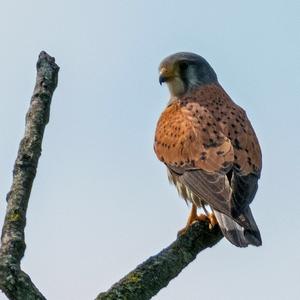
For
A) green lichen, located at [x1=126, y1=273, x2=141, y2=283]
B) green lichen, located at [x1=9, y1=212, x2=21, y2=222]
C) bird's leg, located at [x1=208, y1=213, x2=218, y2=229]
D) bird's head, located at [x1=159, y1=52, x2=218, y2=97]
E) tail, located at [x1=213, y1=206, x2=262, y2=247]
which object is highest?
bird's head, located at [x1=159, y1=52, x2=218, y2=97]

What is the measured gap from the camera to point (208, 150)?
9336mm

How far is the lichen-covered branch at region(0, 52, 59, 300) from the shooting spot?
4.95 metres

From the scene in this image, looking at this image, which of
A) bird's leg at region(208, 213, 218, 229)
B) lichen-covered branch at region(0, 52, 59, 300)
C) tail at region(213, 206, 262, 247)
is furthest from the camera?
bird's leg at region(208, 213, 218, 229)

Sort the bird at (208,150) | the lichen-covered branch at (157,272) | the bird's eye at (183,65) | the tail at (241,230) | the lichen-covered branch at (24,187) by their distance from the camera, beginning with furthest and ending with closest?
the bird's eye at (183,65), the bird at (208,150), the tail at (241,230), the lichen-covered branch at (157,272), the lichen-covered branch at (24,187)

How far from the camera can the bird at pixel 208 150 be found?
331 inches

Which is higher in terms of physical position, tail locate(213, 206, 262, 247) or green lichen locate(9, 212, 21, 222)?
tail locate(213, 206, 262, 247)

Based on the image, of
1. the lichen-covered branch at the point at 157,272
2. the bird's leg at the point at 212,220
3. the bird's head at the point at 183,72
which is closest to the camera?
the lichen-covered branch at the point at 157,272

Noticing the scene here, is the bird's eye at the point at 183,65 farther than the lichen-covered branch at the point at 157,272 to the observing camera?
Yes

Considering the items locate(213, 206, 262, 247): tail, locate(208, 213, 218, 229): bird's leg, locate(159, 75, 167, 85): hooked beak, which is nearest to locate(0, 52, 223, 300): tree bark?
locate(213, 206, 262, 247): tail

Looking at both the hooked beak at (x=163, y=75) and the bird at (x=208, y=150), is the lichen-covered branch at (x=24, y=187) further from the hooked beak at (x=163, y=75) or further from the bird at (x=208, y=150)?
the hooked beak at (x=163, y=75)

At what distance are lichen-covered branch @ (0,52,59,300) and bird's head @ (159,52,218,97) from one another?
4.11 m

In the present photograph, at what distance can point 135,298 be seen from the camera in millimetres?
5434

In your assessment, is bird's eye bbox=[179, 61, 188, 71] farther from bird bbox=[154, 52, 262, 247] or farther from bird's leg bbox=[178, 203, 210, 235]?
bird's leg bbox=[178, 203, 210, 235]

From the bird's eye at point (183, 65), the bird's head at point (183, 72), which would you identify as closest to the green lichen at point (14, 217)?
the bird's head at point (183, 72)
